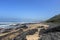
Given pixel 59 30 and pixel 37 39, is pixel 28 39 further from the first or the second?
pixel 59 30

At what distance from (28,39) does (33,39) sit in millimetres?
437

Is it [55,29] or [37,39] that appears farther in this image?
[55,29]

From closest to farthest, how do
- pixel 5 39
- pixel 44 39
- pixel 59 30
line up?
pixel 44 39 < pixel 59 30 < pixel 5 39

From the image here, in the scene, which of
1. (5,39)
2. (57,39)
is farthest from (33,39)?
(5,39)

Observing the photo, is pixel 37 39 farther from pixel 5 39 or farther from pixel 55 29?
pixel 5 39

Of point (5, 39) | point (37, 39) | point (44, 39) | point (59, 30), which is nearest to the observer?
point (44, 39)

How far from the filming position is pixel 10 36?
1383 cm

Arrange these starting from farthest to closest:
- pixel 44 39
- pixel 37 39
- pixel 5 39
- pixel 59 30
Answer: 1. pixel 5 39
2. pixel 59 30
3. pixel 37 39
4. pixel 44 39

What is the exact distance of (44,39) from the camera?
9430mm

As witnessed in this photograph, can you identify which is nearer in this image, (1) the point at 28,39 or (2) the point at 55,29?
(1) the point at 28,39

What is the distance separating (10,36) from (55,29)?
3986 mm

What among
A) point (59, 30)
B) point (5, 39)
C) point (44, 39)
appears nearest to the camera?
point (44, 39)

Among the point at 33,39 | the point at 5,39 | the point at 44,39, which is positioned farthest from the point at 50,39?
the point at 5,39

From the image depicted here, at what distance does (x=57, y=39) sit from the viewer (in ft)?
31.1
